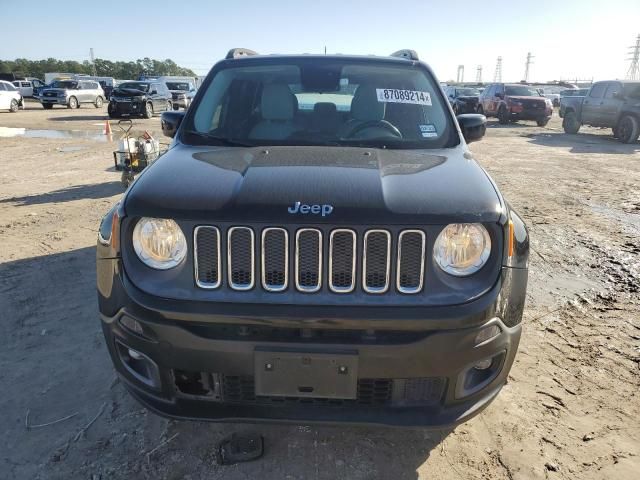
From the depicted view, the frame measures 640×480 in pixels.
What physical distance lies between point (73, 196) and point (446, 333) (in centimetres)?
685

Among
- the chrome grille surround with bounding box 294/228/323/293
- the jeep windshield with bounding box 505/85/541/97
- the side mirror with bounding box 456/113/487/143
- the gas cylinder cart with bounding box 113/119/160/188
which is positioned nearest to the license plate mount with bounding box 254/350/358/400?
the chrome grille surround with bounding box 294/228/323/293

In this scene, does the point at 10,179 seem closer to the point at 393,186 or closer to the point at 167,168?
the point at 167,168

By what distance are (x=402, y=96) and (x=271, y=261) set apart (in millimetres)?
1830

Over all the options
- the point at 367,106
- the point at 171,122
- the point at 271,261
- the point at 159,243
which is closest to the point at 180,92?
the point at 171,122

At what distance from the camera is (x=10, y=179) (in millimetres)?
8516

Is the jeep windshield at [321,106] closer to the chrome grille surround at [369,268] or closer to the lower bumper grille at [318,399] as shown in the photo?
the chrome grille surround at [369,268]

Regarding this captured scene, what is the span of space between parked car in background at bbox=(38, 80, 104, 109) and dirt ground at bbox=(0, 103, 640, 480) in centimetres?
2631

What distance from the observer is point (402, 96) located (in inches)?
127

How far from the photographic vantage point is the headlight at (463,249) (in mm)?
1957

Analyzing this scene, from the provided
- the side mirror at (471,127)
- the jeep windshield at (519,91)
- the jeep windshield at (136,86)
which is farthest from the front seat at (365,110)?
the jeep windshield at (136,86)

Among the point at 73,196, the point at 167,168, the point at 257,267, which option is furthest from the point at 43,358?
the point at 73,196

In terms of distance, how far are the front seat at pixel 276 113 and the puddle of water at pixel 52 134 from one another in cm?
1240

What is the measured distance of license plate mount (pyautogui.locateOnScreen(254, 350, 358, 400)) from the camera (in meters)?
1.84

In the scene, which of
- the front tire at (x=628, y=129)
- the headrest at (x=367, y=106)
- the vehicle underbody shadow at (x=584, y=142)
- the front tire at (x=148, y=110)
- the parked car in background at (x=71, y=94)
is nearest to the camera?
the headrest at (x=367, y=106)
